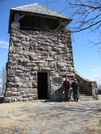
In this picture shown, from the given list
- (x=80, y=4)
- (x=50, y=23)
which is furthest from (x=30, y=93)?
(x=50, y=23)

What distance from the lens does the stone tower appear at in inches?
204

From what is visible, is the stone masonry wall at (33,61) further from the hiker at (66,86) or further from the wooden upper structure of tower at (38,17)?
the wooden upper structure of tower at (38,17)

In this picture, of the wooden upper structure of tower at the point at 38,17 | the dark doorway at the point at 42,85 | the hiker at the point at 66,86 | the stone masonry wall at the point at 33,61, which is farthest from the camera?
the dark doorway at the point at 42,85

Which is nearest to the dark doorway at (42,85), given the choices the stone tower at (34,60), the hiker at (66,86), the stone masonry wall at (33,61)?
the stone tower at (34,60)

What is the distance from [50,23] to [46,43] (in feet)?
9.48

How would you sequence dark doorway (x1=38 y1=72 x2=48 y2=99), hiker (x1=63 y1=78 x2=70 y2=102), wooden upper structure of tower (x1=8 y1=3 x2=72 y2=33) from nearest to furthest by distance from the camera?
hiker (x1=63 y1=78 x2=70 y2=102)
wooden upper structure of tower (x1=8 y1=3 x2=72 y2=33)
dark doorway (x1=38 y1=72 x2=48 y2=99)

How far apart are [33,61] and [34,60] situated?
0.25 ft

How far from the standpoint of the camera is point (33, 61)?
5.59m

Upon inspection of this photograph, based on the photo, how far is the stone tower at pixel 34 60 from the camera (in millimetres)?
5172

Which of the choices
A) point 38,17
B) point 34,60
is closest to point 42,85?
point 34,60

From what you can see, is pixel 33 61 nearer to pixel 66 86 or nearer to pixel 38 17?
pixel 66 86

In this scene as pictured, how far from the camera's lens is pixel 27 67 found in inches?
215

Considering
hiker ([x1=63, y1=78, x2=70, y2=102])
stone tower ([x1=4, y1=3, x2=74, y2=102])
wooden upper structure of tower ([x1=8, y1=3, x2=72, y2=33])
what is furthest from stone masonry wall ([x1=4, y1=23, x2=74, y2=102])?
wooden upper structure of tower ([x1=8, y1=3, x2=72, y2=33])

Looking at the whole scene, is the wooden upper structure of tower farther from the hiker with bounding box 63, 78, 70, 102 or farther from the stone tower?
the hiker with bounding box 63, 78, 70, 102
